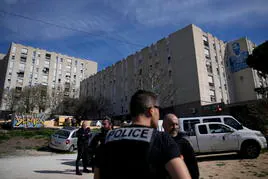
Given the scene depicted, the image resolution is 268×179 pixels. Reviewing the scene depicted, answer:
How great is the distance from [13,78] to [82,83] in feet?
66.8

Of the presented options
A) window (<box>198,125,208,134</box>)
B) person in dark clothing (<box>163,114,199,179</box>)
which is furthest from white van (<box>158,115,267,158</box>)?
person in dark clothing (<box>163,114,199,179</box>)

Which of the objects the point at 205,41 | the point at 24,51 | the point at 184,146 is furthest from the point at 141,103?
the point at 24,51

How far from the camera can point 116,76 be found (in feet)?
170

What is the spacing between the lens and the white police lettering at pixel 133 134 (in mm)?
1530

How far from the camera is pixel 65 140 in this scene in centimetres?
1291

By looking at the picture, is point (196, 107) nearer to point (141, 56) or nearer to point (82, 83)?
point (141, 56)

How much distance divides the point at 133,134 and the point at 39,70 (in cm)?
6534

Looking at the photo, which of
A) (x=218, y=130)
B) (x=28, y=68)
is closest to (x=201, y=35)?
(x=218, y=130)

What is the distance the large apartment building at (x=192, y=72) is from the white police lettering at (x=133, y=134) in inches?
1172

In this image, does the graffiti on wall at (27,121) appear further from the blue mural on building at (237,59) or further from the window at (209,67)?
the blue mural on building at (237,59)

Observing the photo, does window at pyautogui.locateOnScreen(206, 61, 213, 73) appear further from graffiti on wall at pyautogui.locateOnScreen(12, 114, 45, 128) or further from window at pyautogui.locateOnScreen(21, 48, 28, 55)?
window at pyautogui.locateOnScreen(21, 48, 28, 55)

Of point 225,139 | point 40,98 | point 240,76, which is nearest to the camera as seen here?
point 225,139

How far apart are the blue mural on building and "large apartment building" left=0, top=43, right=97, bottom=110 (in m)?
40.6

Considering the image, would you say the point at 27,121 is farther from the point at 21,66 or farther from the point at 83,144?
the point at 21,66
